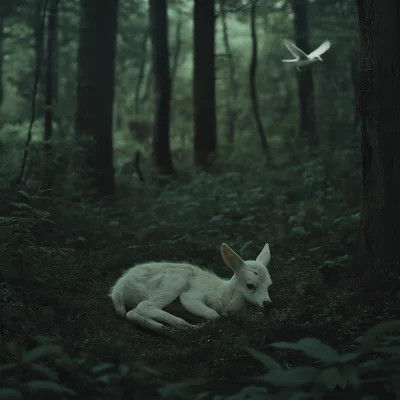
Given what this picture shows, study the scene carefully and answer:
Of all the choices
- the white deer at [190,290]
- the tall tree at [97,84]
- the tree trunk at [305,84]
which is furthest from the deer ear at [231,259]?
the tree trunk at [305,84]

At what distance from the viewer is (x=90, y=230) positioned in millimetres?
9703

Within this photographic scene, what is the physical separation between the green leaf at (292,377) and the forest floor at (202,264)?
2.94ft

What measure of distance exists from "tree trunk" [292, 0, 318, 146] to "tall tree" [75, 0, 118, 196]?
278 inches

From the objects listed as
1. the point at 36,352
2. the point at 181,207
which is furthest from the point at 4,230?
the point at 181,207

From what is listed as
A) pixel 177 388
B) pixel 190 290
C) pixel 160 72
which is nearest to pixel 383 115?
pixel 190 290

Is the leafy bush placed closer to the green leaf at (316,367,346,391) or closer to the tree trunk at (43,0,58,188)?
the green leaf at (316,367,346,391)

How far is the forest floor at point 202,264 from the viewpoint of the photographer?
5680 mm

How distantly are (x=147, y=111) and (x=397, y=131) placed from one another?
92.2ft

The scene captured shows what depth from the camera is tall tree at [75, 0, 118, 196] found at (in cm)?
1371

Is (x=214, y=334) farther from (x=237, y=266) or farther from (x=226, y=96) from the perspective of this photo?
(x=226, y=96)

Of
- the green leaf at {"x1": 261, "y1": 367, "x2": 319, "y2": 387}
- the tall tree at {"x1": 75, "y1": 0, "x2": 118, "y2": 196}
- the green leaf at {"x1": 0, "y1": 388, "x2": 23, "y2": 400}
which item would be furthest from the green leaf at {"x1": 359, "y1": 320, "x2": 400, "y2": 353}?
the tall tree at {"x1": 75, "y1": 0, "x2": 118, "y2": 196}

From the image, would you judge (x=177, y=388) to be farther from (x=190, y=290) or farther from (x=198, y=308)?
(x=190, y=290)

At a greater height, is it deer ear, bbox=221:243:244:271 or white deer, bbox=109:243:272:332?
deer ear, bbox=221:243:244:271


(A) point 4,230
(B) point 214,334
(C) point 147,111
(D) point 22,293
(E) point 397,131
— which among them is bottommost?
(B) point 214,334
